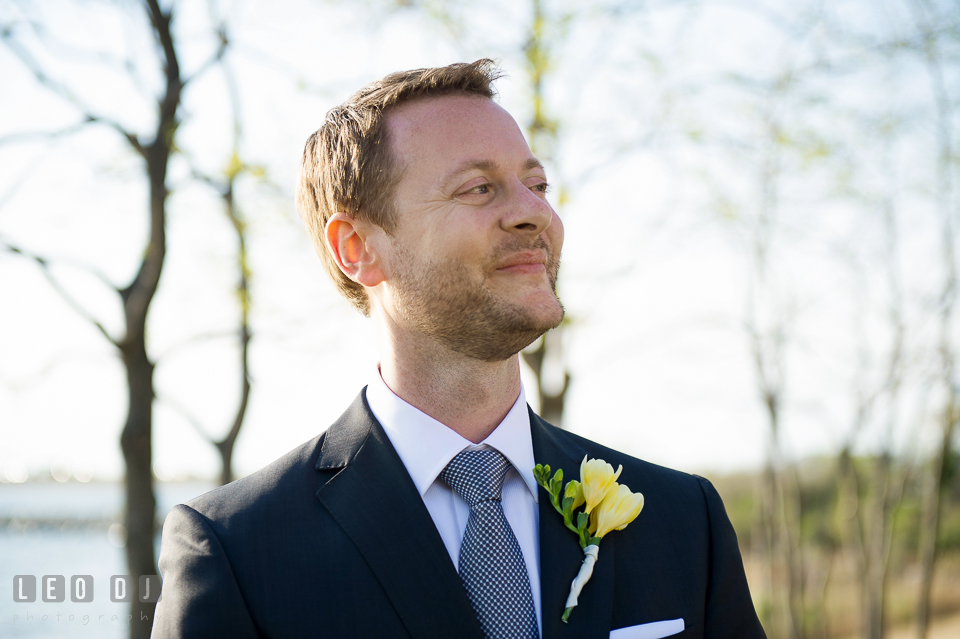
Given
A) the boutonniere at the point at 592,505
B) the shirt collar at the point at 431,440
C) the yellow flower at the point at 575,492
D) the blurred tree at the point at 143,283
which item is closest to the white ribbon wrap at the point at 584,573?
the boutonniere at the point at 592,505

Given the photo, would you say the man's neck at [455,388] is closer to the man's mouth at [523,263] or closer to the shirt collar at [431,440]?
the shirt collar at [431,440]

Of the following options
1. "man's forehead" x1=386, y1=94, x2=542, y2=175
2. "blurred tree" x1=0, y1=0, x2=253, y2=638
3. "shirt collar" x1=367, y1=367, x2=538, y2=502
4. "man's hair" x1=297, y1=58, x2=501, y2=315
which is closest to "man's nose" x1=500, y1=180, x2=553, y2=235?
"man's forehead" x1=386, y1=94, x2=542, y2=175

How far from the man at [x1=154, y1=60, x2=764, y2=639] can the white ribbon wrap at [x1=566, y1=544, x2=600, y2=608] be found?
0.02 metres

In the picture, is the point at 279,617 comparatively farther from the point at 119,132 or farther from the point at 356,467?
the point at 119,132

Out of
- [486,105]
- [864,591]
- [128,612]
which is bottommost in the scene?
[864,591]

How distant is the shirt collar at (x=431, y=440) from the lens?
1803 millimetres

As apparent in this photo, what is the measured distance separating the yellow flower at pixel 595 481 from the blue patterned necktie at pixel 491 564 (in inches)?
8.3

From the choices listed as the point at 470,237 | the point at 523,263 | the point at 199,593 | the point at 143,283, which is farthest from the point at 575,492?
the point at 143,283

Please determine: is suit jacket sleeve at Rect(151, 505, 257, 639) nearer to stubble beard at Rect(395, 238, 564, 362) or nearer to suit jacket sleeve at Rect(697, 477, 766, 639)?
stubble beard at Rect(395, 238, 564, 362)

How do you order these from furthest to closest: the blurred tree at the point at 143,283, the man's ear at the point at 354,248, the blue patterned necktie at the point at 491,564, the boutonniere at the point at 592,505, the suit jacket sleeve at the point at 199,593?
the blurred tree at the point at 143,283 → the man's ear at the point at 354,248 → the boutonniere at the point at 592,505 → the blue patterned necktie at the point at 491,564 → the suit jacket sleeve at the point at 199,593

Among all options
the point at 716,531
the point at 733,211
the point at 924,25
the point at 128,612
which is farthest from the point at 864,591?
the point at 716,531

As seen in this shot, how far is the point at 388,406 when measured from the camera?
6.37 feet

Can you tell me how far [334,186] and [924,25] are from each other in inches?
392

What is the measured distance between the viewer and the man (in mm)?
1548
